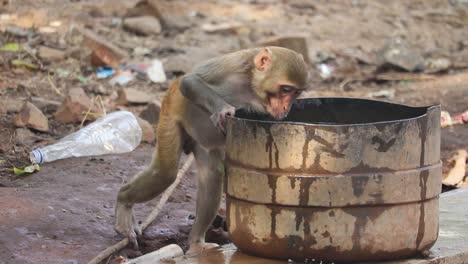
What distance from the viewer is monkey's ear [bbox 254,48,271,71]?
539 centimetres

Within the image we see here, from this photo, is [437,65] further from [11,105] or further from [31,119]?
[31,119]

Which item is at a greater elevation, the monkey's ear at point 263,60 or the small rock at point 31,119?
the monkey's ear at point 263,60

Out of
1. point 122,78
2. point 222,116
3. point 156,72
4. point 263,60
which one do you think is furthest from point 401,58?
point 222,116

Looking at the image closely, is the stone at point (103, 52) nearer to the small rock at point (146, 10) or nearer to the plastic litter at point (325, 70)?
the small rock at point (146, 10)

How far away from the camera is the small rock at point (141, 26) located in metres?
12.6

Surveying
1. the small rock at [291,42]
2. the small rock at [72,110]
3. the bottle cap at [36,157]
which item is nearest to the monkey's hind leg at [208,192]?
the bottle cap at [36,157]

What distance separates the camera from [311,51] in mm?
12586

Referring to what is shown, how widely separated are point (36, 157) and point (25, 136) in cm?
93

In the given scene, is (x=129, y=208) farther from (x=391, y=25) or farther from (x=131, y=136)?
(x=391, y=25)

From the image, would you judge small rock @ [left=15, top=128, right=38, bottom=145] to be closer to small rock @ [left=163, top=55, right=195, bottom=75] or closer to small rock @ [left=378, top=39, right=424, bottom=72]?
small rock @ [left=163, top=55, right=195, bottom=75]

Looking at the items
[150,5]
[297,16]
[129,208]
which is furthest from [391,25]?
[129,208]

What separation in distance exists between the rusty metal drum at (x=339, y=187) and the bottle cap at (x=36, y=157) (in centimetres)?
277

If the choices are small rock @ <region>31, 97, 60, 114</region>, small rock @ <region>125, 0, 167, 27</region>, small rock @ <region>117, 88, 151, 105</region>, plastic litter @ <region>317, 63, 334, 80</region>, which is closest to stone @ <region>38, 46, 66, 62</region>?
small rock @ <region>117, 88, 151, 105</region>

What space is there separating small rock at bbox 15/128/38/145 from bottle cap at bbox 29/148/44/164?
2.19 ft
